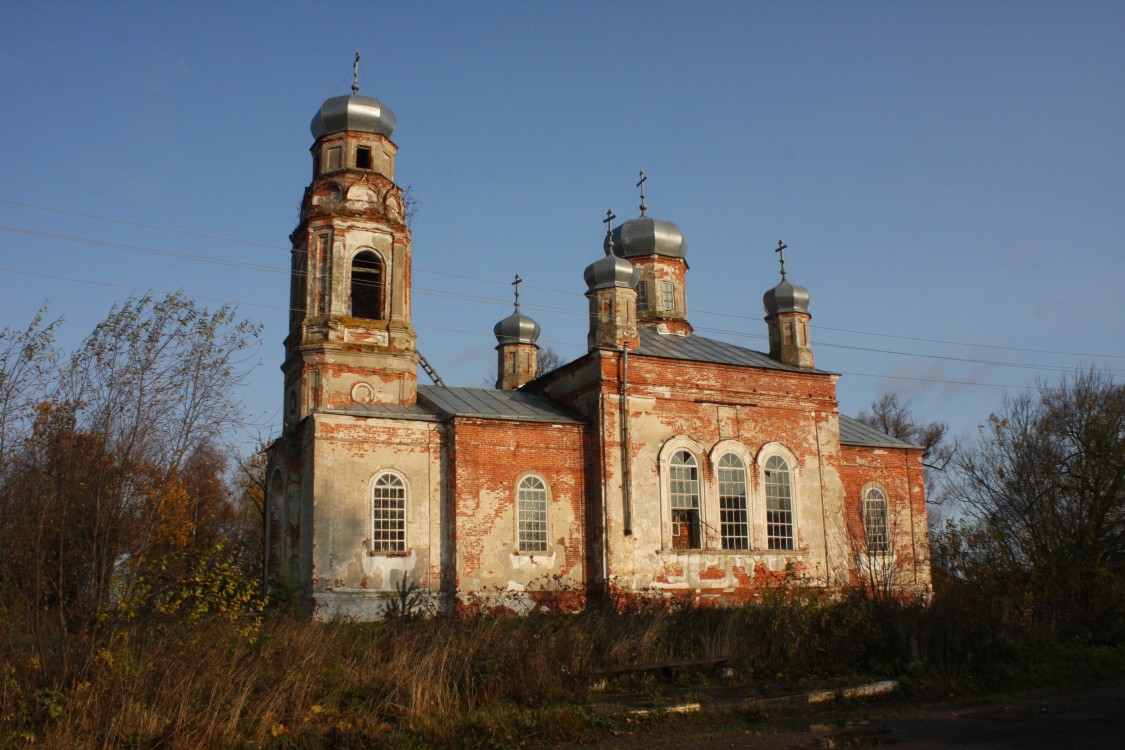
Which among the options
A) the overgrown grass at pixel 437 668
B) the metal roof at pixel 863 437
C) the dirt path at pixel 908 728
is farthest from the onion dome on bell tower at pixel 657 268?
the dirt path at pixel 908 728

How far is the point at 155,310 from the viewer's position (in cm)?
1176

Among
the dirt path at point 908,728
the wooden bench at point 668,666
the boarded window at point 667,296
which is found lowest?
the dirt path at point 908,728

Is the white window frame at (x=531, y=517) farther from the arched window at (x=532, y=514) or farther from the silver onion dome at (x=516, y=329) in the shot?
the silver onion dome at (x=516, y=329)

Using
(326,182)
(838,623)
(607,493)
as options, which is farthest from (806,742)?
(326,182)

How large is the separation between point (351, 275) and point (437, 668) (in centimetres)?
1246

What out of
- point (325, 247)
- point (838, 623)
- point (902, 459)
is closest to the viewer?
point (838, 623)

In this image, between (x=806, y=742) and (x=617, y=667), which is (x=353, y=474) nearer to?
(x=617, y=667)

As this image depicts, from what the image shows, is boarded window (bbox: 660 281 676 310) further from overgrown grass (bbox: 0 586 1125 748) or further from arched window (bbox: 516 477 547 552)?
overgrown grass (bbox: 0 586 1125 748)

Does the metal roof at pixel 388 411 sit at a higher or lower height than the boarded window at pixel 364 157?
lower

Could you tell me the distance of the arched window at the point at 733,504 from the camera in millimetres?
21703

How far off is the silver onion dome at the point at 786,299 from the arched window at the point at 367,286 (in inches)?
388

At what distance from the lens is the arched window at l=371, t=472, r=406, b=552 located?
19172mm

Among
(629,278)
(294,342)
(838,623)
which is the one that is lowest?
(838,623)

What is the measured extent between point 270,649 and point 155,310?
4278 millimetres
